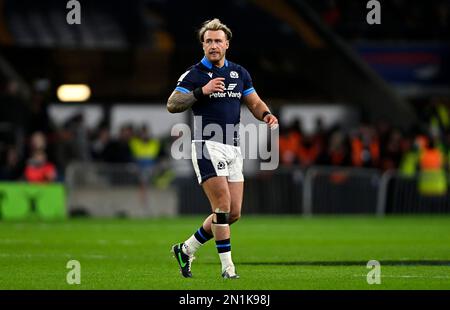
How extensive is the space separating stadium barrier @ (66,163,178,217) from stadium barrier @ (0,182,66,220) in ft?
3.21

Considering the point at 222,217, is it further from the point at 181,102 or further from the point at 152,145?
the point at 152,145

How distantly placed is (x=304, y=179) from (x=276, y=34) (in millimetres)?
7609

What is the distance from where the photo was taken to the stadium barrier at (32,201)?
26.6 metres

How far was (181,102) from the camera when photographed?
13.1m

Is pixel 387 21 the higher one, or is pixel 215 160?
pixel 387 21

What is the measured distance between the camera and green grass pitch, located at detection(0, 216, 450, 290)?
496 inches

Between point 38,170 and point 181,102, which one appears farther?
point 38,170

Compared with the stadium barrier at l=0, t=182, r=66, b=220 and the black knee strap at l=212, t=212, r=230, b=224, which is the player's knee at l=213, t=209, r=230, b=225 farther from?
the stadium barrier at l=0, t=182, r=66, b=220

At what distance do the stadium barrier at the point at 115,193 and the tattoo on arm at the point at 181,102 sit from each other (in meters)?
15.5

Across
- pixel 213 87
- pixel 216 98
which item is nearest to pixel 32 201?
pixel 216 98

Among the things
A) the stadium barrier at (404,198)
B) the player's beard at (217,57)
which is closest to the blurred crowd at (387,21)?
the stadium barrier at (404,198)

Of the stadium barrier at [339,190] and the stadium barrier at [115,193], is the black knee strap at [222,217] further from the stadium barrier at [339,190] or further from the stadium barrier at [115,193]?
the stadium barrier at [339,190]

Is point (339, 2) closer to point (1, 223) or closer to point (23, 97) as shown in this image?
point (23, 97)

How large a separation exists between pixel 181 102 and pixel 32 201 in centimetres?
1450
